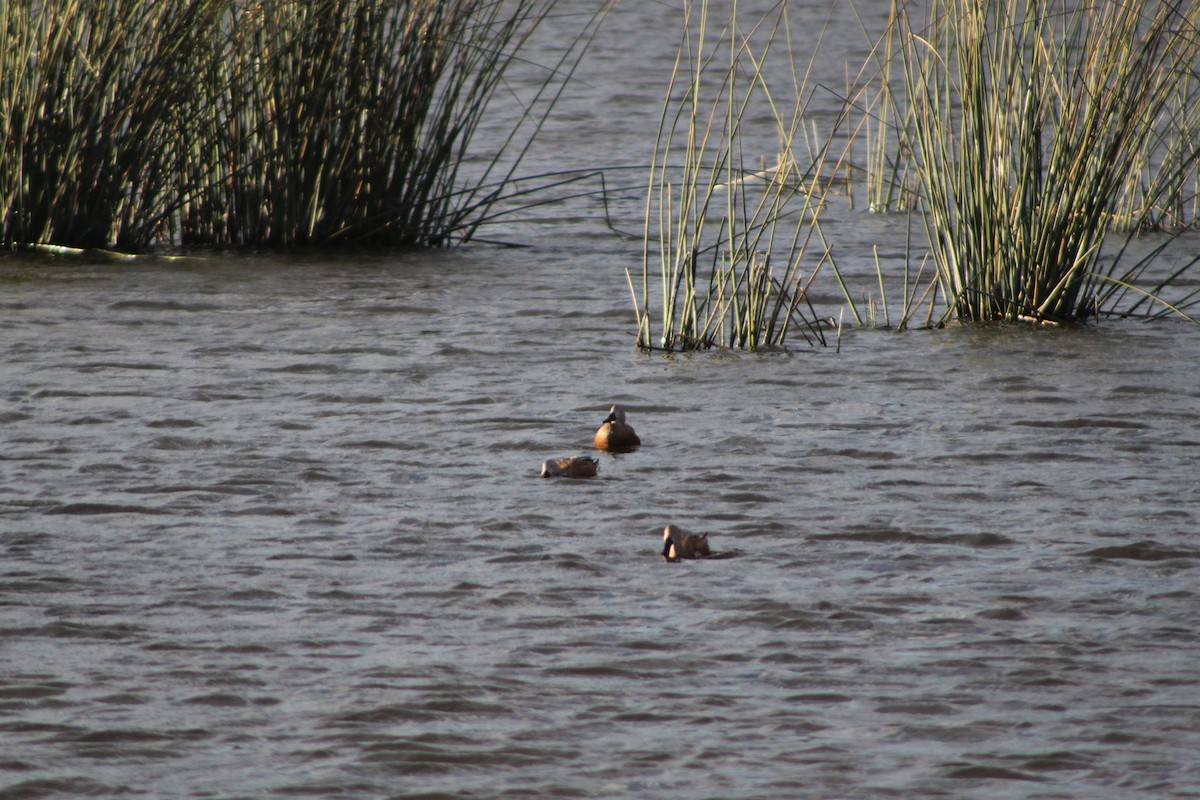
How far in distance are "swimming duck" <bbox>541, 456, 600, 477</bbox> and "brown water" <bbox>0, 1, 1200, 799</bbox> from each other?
0.03 metres

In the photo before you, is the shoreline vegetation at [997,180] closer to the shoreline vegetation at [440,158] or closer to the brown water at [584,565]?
the shoreline vegetation at [440,158]

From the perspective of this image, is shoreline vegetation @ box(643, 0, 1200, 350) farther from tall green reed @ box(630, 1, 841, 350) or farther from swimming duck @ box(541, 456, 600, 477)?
swimming duck @ box(541, 456, 600, 477)

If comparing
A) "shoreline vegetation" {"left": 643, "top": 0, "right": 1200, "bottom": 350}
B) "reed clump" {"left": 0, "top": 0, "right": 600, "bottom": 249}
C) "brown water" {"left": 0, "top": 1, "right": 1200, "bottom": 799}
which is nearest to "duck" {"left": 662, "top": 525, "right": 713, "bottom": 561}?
"brown water" {"left": 0, "top": 1, "right": 1200, "bottom": 799}

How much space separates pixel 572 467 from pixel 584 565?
0.62 metres

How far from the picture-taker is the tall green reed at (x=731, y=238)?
5.18 m

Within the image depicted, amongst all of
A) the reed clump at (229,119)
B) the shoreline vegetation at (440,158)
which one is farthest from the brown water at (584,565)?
the reed clump at (229,119)

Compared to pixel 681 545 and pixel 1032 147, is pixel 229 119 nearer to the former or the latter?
pixel 1032 147

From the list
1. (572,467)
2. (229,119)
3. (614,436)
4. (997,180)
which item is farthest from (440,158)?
(572,467)

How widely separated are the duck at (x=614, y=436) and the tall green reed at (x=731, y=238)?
76 centimetres

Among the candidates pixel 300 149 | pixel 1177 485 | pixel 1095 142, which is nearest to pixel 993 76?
pixel 1095 142

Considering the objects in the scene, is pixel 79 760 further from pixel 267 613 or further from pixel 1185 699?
pixel 1185 699

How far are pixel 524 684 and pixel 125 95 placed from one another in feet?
13.9

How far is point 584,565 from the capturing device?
134 inches

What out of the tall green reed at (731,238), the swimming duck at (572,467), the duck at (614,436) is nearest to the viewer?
the swimming duck at (572,467)
